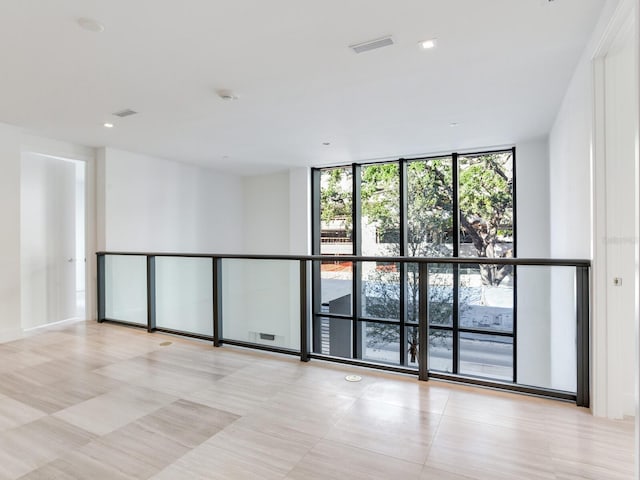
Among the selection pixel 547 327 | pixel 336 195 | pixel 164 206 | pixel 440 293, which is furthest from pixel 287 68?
pixel 336 195

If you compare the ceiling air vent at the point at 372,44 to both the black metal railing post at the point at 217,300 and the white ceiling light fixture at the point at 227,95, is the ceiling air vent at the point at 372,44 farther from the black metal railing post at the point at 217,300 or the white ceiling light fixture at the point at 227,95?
the black metal railing post at the point at 217,300

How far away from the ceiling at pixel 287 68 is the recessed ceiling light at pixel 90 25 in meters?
0.04

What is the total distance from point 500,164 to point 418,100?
2.84 metres

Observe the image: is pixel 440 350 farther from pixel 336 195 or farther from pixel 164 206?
pixel 164 206

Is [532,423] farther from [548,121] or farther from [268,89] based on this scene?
[548,121]

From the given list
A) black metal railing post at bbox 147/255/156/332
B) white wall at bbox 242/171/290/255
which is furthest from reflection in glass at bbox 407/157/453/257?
black metal railing post at bbox 147/255/156/332

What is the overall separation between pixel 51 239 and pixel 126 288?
1247 mm

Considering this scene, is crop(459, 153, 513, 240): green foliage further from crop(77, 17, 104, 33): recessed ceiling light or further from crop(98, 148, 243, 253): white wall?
crop(77, 17, 104, 33): recessed ceiling light

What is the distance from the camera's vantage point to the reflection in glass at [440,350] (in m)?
3.12

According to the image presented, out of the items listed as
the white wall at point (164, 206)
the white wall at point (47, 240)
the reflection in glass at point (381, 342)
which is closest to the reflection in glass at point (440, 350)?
the reflection in glass at point (381, 342)

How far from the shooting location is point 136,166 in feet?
19.3

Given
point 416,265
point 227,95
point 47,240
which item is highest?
point 227,95

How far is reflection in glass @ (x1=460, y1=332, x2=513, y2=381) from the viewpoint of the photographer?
3221 mm

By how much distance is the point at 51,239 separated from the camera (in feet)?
17.3
